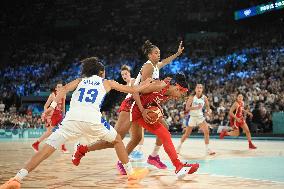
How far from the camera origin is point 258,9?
32188 millimetres

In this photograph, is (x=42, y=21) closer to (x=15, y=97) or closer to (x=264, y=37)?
(x=15, y=97)

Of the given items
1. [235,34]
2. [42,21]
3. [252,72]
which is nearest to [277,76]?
[252,72]

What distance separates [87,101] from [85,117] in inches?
8.5

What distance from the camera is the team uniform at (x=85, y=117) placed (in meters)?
5.89

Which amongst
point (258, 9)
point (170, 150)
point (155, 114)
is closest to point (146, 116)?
point (155, 114)

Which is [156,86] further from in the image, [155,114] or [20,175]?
[20,175]

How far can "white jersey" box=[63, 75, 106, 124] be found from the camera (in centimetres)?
593

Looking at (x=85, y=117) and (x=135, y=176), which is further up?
(x=85, y=117)

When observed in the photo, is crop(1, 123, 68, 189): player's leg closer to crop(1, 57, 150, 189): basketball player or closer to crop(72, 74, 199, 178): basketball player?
crop(1, 57, 150, 189): basketball player

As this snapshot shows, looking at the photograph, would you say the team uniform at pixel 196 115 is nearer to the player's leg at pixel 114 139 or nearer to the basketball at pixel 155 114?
the basketball at pixel 155 114

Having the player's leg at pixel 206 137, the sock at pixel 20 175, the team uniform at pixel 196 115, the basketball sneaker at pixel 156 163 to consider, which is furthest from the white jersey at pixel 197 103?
the sock at pixel 20 175

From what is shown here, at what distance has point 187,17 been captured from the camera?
3797cm

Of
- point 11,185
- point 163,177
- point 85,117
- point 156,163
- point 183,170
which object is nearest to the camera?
point 11,185

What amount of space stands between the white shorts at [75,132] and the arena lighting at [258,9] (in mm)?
26507
